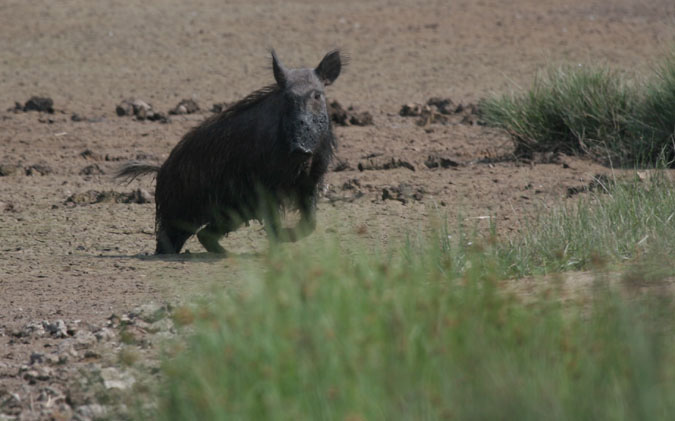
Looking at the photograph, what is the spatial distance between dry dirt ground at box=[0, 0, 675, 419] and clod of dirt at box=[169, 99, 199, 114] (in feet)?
0.99

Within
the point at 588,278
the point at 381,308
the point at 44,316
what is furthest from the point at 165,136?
the point at 381,308

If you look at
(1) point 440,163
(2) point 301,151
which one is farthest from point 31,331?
(1) point 440,163

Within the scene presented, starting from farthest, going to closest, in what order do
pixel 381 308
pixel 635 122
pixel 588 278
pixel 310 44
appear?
pixel 310 44
pixel 635 122
pixel 588 278
pixel 381 308

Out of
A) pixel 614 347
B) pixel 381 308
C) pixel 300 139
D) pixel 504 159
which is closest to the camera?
pixel 614 347

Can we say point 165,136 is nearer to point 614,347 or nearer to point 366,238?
point 366,238

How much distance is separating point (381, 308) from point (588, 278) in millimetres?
1695

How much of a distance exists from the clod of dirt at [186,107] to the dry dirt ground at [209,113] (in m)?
0.30

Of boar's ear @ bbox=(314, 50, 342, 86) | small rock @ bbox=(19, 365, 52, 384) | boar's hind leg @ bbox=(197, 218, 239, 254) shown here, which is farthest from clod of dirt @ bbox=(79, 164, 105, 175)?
small rock @ bbox=(19, 365, 52, 384)

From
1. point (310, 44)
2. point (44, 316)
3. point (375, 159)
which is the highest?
point (310, 44)

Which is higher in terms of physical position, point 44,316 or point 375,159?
point 375,159

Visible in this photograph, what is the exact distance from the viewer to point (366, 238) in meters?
8.09

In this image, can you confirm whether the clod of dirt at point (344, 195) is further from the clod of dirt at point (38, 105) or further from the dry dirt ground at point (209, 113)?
the clod of dirt at point (38, 105)

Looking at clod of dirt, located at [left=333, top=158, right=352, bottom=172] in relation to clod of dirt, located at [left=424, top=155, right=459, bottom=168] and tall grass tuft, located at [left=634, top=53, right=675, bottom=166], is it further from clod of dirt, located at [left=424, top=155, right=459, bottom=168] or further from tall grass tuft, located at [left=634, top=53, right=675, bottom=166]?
tall grass tuft, located at [left=634, top=53, right=675, bottom=166]

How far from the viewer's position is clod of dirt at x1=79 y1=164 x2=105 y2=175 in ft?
36.3
